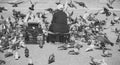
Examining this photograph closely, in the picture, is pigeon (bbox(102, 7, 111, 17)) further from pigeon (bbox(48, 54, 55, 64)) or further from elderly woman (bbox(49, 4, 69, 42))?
pigeon (bbox(48, 54, 55, 64))

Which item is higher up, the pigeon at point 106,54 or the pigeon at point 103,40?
the pigeon at point 103,40

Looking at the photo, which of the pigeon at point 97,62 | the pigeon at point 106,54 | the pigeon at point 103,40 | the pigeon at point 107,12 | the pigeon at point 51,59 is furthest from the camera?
the pigeon at point 107,12

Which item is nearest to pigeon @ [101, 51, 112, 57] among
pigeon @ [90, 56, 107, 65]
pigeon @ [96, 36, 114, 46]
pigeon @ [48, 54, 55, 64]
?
pigeon @ [90, 56, 107, 65]

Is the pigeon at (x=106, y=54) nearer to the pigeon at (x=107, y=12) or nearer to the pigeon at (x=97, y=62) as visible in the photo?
the pigeon at (x=97, y=62)

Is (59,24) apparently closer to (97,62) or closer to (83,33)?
(83,33)

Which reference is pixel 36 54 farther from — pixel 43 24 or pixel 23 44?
pixel 43 24

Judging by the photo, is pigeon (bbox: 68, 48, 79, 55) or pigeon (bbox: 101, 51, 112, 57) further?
pigeon (bbox: 68, 48, 79, 55)

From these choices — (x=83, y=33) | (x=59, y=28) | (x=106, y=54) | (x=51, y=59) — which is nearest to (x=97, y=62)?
(x=106, y=54)

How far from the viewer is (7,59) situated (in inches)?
550

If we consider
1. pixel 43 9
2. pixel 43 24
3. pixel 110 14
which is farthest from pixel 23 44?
pixel 110 14

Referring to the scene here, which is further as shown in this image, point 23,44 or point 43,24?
point 43,24

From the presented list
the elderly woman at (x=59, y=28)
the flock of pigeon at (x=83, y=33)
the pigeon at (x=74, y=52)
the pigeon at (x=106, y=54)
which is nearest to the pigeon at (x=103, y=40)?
the flock of pigeon at (x=83, y=33)

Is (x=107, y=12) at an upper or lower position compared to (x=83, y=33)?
upper

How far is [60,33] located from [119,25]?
5.87m
